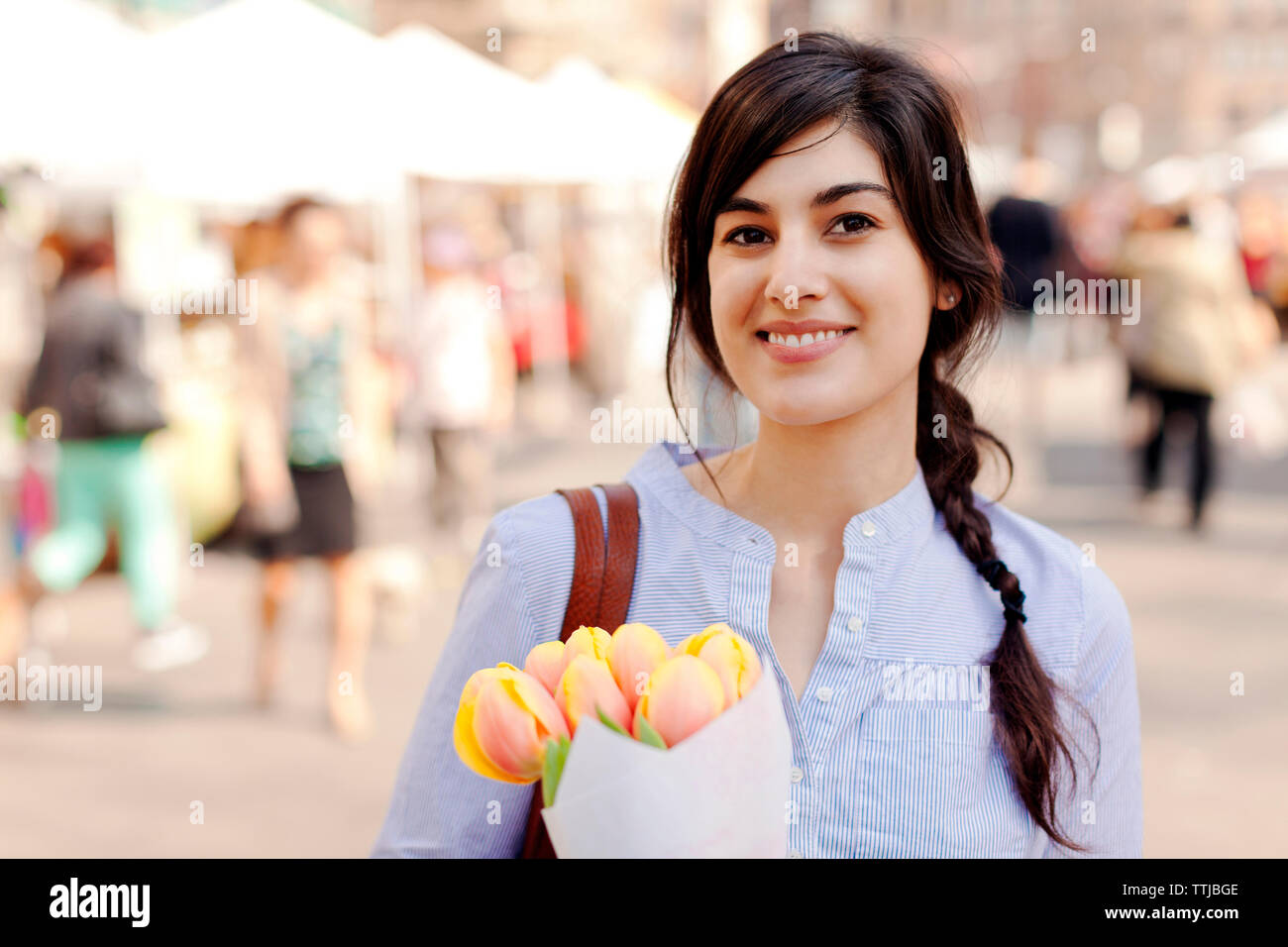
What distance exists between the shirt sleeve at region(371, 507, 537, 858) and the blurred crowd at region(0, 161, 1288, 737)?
0.82m

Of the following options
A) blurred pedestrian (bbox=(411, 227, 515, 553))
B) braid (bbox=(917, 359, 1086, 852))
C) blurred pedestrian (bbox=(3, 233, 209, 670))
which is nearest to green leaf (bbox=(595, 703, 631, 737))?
braid (bbox=(917, 359, 1086, 852))

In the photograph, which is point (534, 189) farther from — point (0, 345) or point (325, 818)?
point (325, 818)

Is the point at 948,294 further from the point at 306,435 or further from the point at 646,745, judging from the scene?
the point at 306,435

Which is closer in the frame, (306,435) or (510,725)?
(510,725)

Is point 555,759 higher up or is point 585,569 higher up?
point 585,569

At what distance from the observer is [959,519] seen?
5.52 ft

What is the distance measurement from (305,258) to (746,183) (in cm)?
410

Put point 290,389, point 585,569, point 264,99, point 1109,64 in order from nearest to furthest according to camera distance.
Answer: point 585,569, point 290,389, point 264,99, point 1109,64

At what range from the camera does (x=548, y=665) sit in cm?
103

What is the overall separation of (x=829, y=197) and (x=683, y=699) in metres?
0.70

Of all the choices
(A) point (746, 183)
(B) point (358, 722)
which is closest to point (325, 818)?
(B) point (358, 722)

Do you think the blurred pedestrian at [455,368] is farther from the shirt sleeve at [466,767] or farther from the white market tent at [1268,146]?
the white market tent at [1268,146]

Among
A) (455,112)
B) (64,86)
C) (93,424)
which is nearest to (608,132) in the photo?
(455,112)

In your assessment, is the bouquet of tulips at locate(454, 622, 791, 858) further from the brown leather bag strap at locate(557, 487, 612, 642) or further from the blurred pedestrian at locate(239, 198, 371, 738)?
the blurred pedestrian at locate(239, 198, 371, 738)
